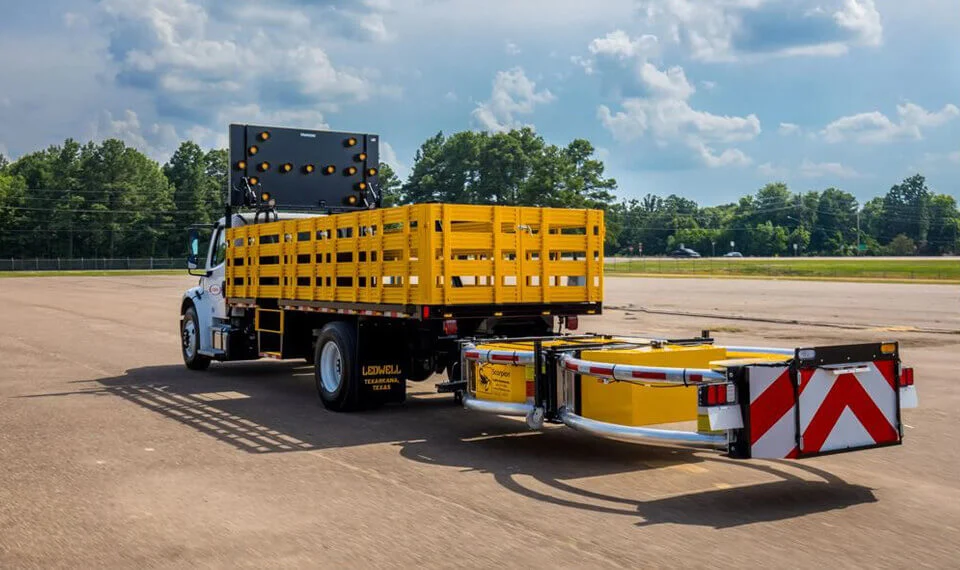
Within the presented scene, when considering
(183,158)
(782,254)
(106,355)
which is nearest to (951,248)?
(782,254)

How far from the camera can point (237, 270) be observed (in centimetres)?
1478

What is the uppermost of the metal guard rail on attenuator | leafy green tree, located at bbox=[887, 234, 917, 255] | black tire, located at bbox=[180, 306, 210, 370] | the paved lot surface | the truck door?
leafy green tree, located at bbox=[887, 234, 917, 255]

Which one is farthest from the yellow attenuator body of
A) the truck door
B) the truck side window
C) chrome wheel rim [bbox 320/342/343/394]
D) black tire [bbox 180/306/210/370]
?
black tire [bbox 180/306/210/370]

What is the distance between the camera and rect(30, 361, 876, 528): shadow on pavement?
23.4 feet

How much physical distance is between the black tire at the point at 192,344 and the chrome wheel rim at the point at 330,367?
4.82m

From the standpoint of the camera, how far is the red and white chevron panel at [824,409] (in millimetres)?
7242

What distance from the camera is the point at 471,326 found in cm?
1112

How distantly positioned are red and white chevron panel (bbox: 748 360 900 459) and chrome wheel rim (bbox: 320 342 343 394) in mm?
5629

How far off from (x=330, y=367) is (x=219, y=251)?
482cm

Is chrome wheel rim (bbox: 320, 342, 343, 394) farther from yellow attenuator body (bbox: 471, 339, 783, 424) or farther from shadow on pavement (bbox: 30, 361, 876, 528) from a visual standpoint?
yellow attenuator body (bbox: 471, 339, 783, 424)

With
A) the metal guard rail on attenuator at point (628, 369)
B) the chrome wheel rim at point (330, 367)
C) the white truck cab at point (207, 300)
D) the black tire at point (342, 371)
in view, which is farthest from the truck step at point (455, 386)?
the white truck cab at point (207, 300)

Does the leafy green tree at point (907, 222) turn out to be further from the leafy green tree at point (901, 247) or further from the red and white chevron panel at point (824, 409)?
the red and white chevron panel at point (824, 409)

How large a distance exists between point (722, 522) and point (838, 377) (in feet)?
5.55

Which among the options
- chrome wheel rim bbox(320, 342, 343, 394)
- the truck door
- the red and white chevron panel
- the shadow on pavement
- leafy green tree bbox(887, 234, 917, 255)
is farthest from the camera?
leafy green tree bbox(887, 234, 917, 255)
